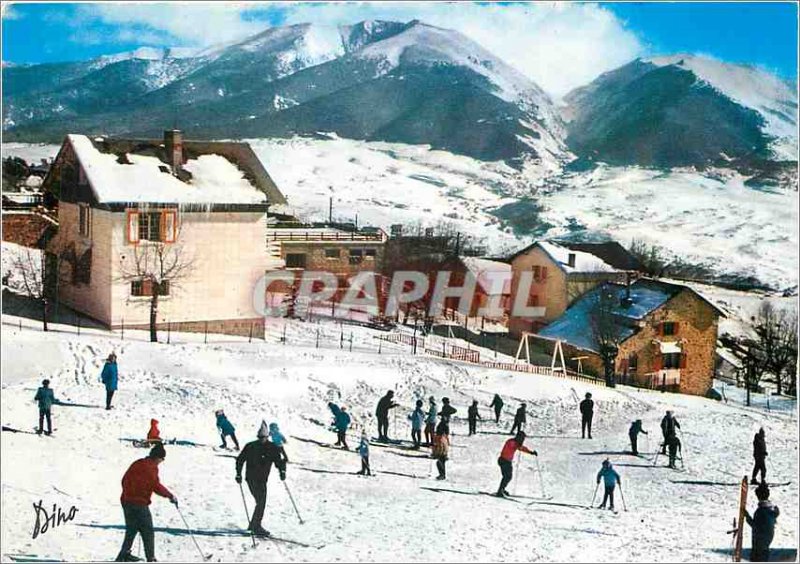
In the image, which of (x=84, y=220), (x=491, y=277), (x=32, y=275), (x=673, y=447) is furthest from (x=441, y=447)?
(x=32, y=275)

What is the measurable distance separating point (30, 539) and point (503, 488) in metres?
2.68

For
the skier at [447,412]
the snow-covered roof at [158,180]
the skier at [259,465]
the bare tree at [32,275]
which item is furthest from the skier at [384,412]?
the bare tree at [32,275]

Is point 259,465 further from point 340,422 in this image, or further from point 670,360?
point 670,360

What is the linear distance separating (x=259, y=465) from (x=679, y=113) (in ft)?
11.2

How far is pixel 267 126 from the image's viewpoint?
5785 millimetres

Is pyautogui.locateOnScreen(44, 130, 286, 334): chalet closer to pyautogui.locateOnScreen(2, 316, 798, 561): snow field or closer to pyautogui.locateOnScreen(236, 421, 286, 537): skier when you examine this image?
pyautogui.locateOnScreen(2, 316, 798, 561): snow field

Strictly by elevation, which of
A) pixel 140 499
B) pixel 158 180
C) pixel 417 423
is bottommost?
pixel 140 499

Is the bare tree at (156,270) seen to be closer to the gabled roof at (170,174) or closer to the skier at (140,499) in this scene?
the gabled roof at (170,174)

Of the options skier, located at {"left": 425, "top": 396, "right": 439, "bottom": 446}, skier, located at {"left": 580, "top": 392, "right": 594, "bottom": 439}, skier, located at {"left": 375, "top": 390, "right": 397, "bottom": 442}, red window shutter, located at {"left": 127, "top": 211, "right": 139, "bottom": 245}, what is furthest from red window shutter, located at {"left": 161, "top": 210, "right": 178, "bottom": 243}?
skier, located at {"left": 580, "top": 392, "right": 594, "bottom": 439}

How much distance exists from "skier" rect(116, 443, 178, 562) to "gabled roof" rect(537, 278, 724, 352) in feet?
7.90

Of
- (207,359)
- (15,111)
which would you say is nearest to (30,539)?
(207,359)

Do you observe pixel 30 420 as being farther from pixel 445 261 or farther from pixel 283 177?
pixel 445 261

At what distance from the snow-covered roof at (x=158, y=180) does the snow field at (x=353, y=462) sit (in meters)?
0.85

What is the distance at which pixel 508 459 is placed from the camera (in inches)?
217
